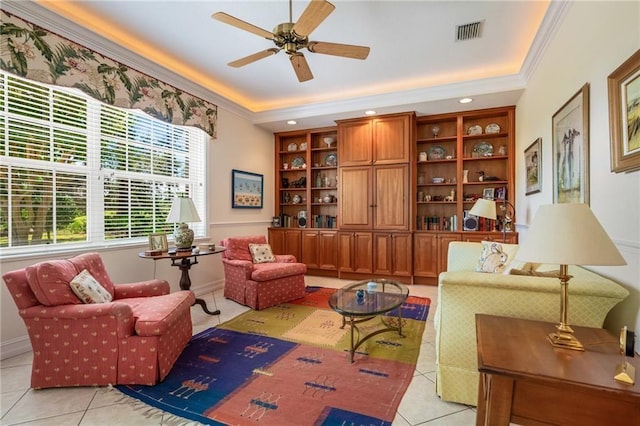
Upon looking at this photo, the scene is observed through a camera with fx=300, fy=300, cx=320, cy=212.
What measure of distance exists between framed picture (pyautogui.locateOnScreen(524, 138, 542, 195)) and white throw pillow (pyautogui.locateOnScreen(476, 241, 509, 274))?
91 cm

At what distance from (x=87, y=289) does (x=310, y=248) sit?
358cm

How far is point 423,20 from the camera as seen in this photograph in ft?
9.07

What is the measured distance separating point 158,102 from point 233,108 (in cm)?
140

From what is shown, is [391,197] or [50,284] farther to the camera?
[391,197]

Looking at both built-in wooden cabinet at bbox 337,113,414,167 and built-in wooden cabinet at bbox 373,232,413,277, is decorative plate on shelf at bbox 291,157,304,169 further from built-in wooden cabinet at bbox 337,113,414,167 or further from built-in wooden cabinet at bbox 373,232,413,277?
built-in wooden cabinet at bbox 373,232,413,277

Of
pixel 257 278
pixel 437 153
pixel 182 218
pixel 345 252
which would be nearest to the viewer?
pixel 182 218

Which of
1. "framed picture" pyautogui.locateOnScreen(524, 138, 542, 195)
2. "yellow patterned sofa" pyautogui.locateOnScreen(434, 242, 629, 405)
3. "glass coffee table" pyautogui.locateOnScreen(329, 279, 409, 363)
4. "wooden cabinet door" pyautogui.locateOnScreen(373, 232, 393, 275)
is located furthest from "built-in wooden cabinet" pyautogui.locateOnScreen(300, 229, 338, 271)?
"yellow patterned sofa" pyautogui.locateOnScreen(434, 242, 629, 405)

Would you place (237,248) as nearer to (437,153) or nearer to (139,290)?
(139,290)

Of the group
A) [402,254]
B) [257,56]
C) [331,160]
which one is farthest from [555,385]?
[331,160]

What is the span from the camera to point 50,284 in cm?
197

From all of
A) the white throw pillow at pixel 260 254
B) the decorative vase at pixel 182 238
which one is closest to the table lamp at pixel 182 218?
the decorative vase at pixel 182 238

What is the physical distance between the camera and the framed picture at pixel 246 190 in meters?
4.86

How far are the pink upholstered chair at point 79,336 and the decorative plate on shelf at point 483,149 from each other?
15.4 feet

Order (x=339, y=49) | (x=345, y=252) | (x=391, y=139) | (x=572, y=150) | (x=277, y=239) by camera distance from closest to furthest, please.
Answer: (x=572, y=150) < (x=339, y=49) < (x=391, y=139) < (x=345, y=252) < (x=277, y=239)
